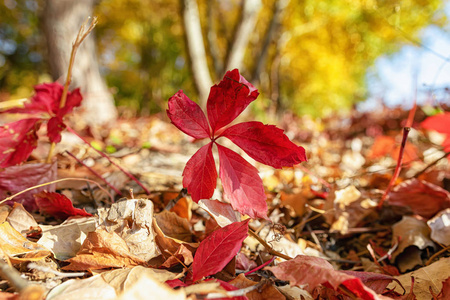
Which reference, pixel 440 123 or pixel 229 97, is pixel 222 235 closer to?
pixel 229 97

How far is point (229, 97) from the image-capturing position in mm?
473

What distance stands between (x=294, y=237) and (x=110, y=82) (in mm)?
11588

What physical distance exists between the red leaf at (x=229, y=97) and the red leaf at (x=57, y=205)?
0.31 meters

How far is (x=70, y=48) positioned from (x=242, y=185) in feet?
11.3

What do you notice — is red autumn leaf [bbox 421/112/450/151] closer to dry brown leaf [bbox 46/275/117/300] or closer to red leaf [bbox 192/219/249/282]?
red leaf [bbox 192/219/249/282]

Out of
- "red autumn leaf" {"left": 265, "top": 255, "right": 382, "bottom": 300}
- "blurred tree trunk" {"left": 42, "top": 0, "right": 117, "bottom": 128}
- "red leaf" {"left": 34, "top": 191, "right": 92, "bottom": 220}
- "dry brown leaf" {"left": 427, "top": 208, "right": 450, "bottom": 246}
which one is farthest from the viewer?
"blurred tree trunk" {"left": 42, "top": 0, "right": 117, "bottom": 128}

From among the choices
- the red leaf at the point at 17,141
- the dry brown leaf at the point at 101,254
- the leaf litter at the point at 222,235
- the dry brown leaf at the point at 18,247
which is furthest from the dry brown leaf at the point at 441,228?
the red leaf at the point at 17,141

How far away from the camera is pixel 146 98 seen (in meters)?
9.86

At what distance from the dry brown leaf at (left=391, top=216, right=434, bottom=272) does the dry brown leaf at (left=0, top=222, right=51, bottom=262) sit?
725 millimetres

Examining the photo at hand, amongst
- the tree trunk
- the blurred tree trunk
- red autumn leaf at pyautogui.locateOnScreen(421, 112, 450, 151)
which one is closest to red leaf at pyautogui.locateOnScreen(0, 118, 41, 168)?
red autumn leaf at pyautogui.locateOnScreen(421, 112, 450, 151)

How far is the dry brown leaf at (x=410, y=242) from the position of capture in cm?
69

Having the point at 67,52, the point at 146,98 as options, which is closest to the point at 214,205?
the point at 67,52

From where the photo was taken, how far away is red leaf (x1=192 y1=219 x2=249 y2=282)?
423mm

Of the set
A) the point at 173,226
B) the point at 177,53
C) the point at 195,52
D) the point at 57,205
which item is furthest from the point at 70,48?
the point at 177,53
